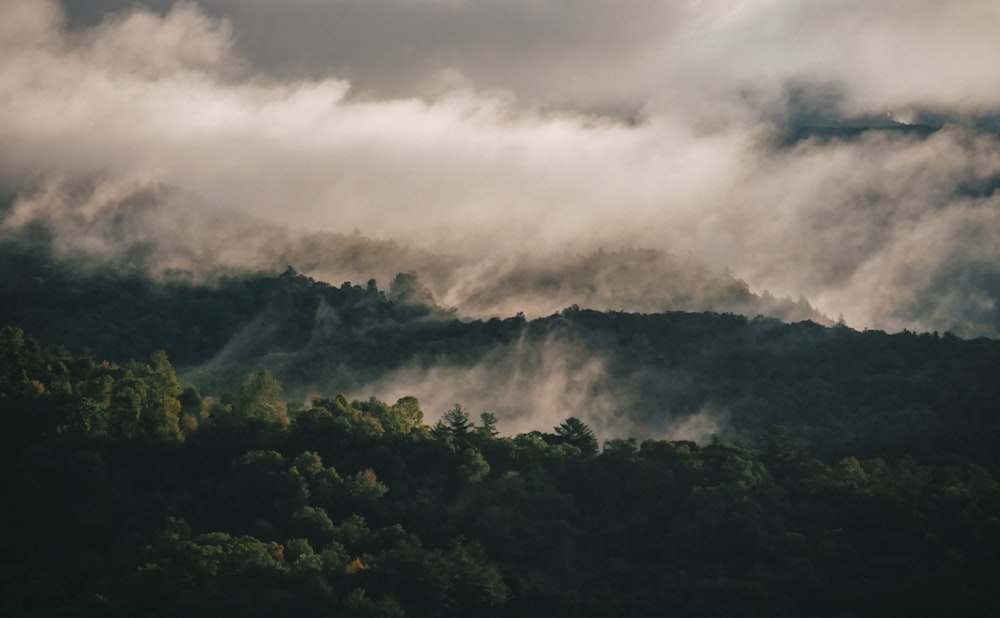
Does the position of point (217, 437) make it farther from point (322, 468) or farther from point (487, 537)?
point (487, 537)

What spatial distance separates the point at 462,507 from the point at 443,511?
6.47 feet

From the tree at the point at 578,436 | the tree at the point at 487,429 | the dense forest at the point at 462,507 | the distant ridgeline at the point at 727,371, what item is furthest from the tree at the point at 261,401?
the tree at the point at 578,436

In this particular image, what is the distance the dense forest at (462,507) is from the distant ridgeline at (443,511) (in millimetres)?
251

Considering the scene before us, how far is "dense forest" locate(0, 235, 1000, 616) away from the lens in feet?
347

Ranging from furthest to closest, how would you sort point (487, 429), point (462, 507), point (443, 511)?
point (487, 429), point (462, 507), point (443, 511)

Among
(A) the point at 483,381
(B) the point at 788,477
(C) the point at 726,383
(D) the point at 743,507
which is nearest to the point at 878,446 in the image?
(B) the point at 788,477

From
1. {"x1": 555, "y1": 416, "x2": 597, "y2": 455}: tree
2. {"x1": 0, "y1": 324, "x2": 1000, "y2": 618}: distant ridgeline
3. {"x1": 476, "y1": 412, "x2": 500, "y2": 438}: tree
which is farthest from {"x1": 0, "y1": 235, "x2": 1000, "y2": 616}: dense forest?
{"x1": 476, "y1": 412, "x2": 500, "y2": 438}: tree

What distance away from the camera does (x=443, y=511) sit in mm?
124438

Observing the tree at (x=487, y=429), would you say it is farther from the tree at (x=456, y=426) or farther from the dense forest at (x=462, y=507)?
the tree at (x=456, y=426)

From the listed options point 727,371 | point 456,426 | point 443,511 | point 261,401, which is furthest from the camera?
point 727,371

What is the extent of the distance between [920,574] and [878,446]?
121ft

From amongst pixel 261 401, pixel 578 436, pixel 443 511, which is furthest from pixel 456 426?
pixel 261 401

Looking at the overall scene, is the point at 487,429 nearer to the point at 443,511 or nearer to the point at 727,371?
the point at 443,511

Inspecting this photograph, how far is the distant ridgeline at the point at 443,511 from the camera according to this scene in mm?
105438
